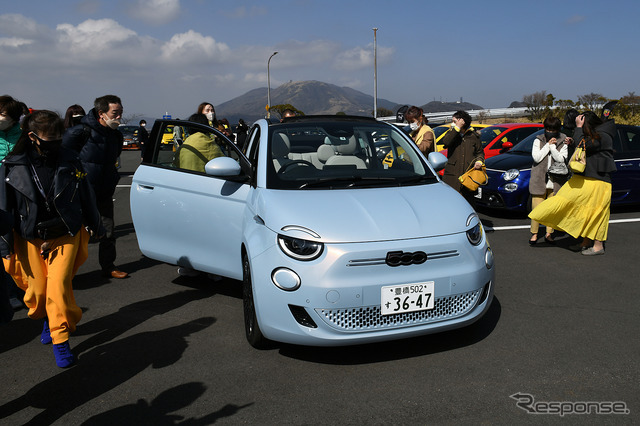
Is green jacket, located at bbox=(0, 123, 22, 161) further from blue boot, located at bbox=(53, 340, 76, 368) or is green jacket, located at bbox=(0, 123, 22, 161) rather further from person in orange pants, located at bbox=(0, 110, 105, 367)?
blue boot, located at bbox=(53, 340, 76, 368)

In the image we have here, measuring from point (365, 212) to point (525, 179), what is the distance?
5.89 m

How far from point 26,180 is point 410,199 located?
2.65 m

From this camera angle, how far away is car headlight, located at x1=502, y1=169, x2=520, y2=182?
8.87 meters

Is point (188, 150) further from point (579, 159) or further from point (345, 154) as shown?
point (579, 159)

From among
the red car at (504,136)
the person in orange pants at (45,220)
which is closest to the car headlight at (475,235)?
the person in orange pants at (45,220)

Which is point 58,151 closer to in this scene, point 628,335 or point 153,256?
point 153,256

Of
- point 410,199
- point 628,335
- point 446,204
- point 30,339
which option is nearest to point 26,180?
point 30,339

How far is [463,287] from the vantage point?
12.1ft

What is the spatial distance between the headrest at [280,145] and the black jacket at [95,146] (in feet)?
6.94

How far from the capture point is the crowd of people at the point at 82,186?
3807 millimetres

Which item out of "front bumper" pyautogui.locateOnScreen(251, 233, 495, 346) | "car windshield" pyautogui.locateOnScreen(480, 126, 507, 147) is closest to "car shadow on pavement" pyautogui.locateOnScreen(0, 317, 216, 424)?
"front bumper" pyautogui.locateOnScreen(251, 233, 495, 346)

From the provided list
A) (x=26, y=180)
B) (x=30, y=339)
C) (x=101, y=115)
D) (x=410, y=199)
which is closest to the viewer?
(x=26, y=180)

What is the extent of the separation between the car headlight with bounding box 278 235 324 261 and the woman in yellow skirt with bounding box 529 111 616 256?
412 cm

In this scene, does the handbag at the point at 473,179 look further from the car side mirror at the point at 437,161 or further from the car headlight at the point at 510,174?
the car side mirror at the point at 437,161
